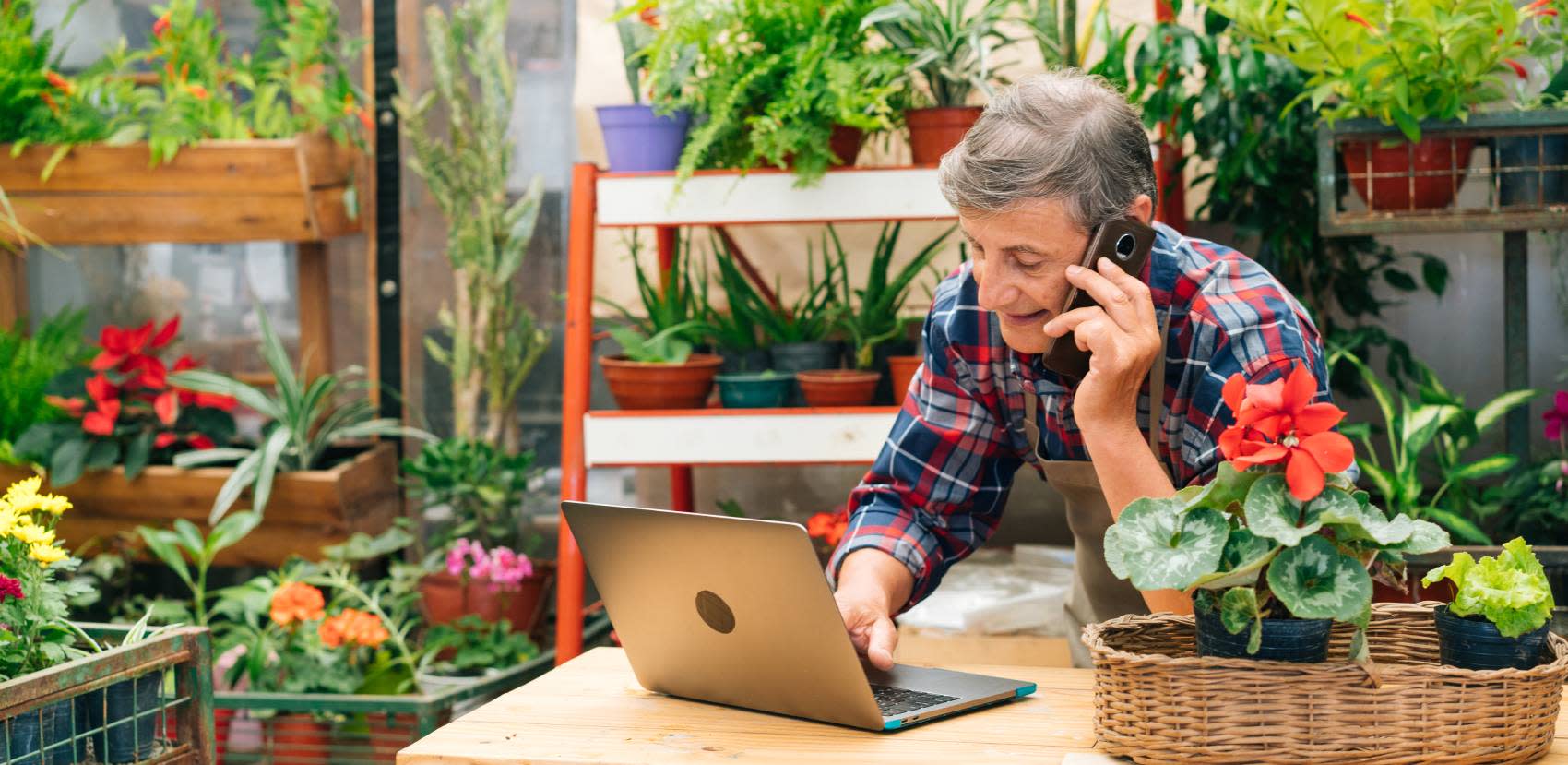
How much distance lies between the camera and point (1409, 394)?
9.62 feet

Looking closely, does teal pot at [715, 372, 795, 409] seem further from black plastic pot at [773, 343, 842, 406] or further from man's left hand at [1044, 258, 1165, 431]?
man's left hand at [1044, 258, 1165, 431]

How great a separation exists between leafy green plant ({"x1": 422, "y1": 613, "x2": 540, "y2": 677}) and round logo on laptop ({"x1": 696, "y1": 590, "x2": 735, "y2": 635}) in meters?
1.59

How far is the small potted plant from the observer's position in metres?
1.06

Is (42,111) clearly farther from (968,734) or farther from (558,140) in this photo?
(968,734)

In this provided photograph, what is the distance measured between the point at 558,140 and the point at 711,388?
96cm

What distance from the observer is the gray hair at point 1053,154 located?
1.42m

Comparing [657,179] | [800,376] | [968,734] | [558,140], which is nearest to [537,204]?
[558,140]

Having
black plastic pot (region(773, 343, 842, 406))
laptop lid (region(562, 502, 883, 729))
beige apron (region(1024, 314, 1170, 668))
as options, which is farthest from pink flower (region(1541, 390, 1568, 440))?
laptop lid (region(562, 502, 883, 729))

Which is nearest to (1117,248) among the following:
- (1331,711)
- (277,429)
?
(1331,711)

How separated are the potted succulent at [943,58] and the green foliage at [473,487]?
1101 mm

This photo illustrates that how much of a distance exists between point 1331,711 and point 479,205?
2448 mm

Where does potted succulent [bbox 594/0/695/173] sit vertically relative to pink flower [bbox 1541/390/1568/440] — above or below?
above

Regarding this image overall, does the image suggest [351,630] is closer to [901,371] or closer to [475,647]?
[475,647]

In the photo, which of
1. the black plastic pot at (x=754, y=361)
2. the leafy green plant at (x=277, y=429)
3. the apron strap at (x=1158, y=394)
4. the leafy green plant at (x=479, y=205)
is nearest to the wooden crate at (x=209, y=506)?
the leafy green plant at (x=277, y=429)
